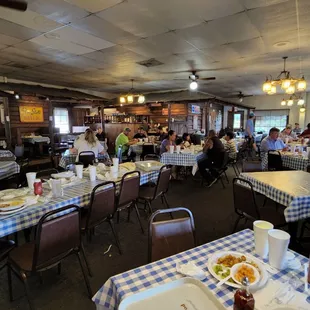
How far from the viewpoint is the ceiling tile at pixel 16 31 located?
332cm

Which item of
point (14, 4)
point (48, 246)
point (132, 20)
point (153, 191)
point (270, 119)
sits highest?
point (132, 20)

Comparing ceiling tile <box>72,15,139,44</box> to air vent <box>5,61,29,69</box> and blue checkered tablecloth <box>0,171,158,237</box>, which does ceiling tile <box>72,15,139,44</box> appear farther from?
air vent <box>5,61,29,69</box>

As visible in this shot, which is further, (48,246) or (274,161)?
(274,161)

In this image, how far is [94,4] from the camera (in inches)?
108

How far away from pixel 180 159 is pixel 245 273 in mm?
4008

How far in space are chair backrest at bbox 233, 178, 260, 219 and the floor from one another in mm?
678

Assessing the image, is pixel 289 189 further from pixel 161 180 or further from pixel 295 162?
pixel 295 162

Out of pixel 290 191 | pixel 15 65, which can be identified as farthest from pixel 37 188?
pixel 15 65

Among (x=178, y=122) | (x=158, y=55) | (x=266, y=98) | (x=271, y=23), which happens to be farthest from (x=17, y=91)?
(x=266, y=98)

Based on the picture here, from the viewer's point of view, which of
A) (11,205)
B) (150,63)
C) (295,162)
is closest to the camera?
(11,205)

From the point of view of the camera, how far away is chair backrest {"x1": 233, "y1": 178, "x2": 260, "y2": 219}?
7.50 feet

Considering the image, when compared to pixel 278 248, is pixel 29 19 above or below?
above

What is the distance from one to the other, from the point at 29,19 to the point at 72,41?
910mm

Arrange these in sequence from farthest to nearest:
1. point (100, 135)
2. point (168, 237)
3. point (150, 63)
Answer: point (100, 135)
point (150, 63)
point (168, 237)
